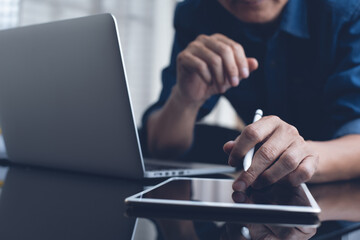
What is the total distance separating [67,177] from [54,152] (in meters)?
0.07

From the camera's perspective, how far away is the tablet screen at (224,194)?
40 cm

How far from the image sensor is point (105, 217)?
15.4 inches

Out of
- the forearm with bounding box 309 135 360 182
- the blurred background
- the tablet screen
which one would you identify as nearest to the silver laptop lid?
the tablet screen

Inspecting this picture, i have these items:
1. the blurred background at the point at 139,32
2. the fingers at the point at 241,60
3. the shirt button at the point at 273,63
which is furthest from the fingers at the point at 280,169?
the blurred background at the point at 139,32

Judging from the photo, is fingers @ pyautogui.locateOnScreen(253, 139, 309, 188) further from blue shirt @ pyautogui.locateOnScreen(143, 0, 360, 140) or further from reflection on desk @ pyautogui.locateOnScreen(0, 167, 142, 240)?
blue shirt @ pyautogui.locateOnScreen(143, 0, 360, 140)

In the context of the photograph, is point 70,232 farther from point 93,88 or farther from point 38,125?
point 38,125

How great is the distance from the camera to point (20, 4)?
2012 millimetres

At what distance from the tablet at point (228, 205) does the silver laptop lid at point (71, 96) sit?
15 centimetres

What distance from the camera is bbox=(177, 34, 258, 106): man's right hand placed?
79cm

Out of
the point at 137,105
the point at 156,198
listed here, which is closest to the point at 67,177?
the point at 156,198

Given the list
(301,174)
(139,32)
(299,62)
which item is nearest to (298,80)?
(299,62)

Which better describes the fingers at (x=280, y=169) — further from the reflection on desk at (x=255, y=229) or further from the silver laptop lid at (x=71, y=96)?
the silver laptop lid at (x=71, y=96)

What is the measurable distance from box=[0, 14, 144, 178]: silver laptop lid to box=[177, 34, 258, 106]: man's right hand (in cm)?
32

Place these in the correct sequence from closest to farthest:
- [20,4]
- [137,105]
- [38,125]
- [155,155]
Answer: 1. [38,125]
2. [155,155]
3. [20,4]
4. [137,105]
